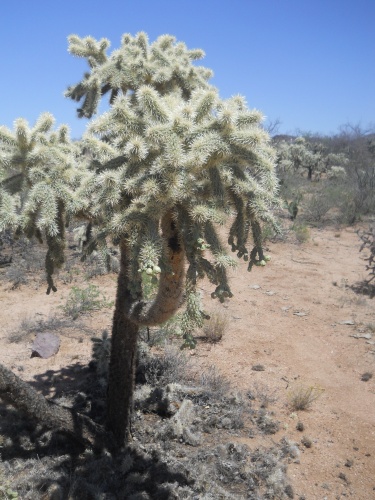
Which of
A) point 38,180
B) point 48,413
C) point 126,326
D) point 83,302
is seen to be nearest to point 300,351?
point 126,326

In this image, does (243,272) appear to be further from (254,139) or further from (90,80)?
(254,139)

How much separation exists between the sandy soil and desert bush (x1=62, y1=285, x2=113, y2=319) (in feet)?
0.71

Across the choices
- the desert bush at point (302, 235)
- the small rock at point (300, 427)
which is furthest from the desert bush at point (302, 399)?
the desert bush at point (302, 235)

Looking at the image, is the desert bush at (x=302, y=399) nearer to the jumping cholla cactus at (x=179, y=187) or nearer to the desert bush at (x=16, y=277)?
the jumping cholla cactus at (x=179, y=187)

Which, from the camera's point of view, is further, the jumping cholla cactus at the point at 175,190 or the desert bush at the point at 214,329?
the desert bush at the point at 214,329

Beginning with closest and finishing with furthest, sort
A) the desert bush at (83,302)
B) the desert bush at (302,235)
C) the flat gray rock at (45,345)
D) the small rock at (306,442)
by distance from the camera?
the small rock at (306,442) < the flat gray rock at (45,345) < the desert bush at (83,302) < the desert bush at (302,235)

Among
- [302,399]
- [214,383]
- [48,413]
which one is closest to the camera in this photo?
[48,413]

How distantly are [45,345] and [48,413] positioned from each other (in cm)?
251

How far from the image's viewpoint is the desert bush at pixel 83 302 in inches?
282

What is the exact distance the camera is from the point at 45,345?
5891 mm

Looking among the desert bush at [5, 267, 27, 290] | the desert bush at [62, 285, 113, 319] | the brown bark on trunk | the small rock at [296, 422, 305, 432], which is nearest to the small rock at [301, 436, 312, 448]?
the small rock at [296, 422, 305, 432]

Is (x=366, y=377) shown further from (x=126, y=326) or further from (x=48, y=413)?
(x=48, y=413)

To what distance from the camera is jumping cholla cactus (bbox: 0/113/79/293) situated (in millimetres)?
3266

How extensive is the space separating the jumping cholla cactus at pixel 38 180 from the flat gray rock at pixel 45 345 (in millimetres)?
2482
